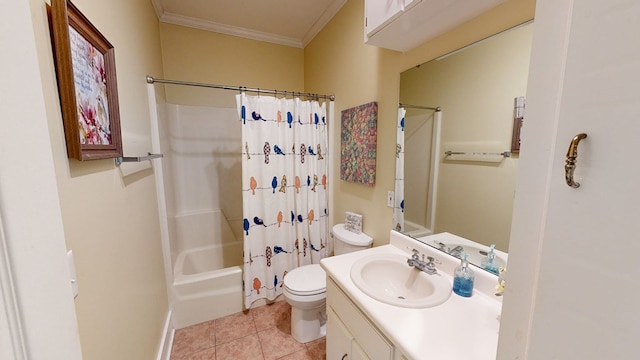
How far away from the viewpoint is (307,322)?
5.64 feet

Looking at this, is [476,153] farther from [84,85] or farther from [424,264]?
[84,85]

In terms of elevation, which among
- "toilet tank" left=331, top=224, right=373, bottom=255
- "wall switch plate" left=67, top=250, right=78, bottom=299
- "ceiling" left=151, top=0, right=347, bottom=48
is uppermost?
"ceiling" left=151, top=0, right=347, bottom=48

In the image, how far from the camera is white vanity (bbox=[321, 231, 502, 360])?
74 centimetres

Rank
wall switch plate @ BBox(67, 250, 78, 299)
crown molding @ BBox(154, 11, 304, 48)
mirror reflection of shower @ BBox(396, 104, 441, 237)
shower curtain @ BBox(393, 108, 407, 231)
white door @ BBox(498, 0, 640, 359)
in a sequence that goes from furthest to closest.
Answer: crown molding @ BBox(154, 11, 304, 48) < shower curtain @ BBox(393, 108, 407, 231) < mirror reflection of shower @ BBox(396, 104, 441, 237) < wall switch plate @ BBox(67, 250, 78, 299) < white door @ BBox(498, 0, 640, 359)

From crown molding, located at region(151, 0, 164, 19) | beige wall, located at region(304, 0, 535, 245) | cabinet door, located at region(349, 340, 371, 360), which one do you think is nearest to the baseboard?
cabinet door, located at region(349, 340, 371, 360)

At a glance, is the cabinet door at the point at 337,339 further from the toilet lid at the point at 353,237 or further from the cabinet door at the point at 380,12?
the cabinet door at the point at 380,12

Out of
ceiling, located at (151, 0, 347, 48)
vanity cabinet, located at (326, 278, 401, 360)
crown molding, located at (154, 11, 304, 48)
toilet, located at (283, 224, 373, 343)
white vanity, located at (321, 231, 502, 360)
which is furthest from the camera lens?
crown molding, located at (154, 11, 304, 48)

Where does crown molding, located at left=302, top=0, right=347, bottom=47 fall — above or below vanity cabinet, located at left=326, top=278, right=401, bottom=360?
above

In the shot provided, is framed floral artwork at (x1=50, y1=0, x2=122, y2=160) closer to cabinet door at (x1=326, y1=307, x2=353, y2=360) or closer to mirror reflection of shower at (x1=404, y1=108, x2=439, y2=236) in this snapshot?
cabinet door at (x1=326, y1=307, x2=353, y2=360)

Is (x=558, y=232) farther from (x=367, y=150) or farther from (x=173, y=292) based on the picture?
(x=173, y=292)

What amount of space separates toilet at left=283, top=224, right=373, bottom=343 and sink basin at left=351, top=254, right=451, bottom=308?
378mm

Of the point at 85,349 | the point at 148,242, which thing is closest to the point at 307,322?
the point at 148,242

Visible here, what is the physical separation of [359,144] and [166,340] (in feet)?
6.33

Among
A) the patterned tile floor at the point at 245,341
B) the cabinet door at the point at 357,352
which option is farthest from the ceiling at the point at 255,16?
the patterned tile floor at the point at 245,341
